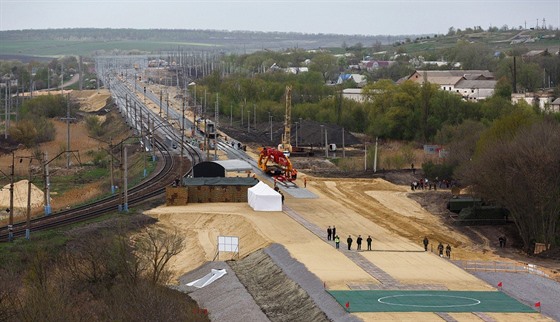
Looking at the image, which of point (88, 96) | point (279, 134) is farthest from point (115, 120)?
point (88, 96)

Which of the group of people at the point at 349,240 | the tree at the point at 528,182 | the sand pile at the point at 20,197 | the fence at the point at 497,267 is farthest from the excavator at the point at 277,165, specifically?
the fence at the point at 497,267

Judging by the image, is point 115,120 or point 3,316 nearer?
point 3,316

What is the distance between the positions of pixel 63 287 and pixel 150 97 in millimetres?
142613

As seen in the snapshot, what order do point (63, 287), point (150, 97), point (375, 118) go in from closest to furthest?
point (63, 287) < point (375, 118) < point (150, 97)

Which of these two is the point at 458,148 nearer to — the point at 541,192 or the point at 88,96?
the point at 541,192

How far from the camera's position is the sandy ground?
4691 cm

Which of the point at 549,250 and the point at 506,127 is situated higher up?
the point at 506,127

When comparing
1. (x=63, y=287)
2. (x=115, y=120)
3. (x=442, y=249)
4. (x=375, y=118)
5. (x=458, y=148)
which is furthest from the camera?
(x=115, y=120)

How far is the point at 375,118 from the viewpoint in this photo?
4857 inches

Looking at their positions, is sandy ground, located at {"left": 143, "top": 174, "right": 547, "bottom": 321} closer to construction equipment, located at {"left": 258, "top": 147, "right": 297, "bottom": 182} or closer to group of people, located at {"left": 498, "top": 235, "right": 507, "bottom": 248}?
group of people, located at {"left": 498, "top": 235, "right": 507, "bottom": 248}

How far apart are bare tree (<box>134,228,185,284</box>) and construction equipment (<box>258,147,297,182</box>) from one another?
71.3ft

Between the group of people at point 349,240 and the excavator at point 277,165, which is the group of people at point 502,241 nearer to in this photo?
Result: the group of people at point 349,240

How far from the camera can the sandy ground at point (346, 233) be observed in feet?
154

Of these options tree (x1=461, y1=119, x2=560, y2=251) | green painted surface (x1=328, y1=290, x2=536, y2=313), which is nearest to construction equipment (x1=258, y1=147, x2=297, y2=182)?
tree (x1=461, y1=119, x2=560, y2=251)
